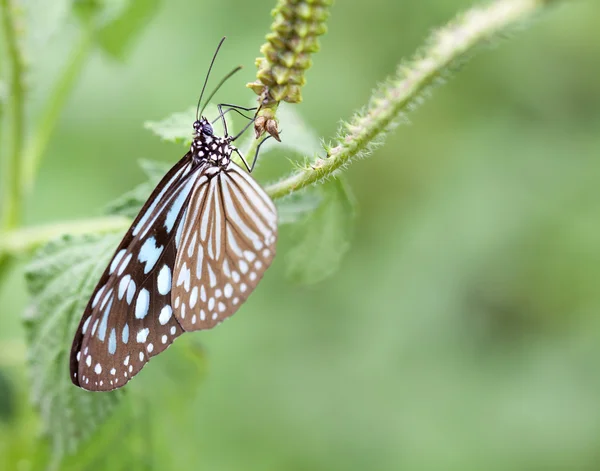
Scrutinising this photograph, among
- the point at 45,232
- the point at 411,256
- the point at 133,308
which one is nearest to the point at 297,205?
the point at 133,308

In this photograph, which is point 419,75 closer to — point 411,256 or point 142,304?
point 142,304

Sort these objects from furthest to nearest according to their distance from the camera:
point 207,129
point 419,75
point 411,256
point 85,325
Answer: point 411,256, point 207,129, point 85,325, point 419,75

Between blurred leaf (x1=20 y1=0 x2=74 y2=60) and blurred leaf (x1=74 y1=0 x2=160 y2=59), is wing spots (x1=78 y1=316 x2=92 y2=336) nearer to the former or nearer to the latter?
blurred leaf (x1=20 y1=0 x2=74 y2=60)

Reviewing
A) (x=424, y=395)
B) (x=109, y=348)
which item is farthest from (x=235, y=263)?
(x=424, y=395)

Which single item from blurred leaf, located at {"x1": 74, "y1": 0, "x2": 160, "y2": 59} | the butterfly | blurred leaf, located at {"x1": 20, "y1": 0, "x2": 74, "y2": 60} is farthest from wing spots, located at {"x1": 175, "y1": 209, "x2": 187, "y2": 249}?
blurred leaf, located at {"x1": 74, "y1": 0, "x2": 160, "y2": 59}

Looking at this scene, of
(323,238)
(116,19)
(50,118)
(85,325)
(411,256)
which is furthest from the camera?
(411,256)

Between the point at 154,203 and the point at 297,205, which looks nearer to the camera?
the point at 154,203

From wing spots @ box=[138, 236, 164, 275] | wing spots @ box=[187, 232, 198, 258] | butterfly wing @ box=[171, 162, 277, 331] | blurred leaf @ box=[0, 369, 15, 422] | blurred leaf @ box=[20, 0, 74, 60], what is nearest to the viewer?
butterfly wing @ box=[171, 162, 277, 331]
